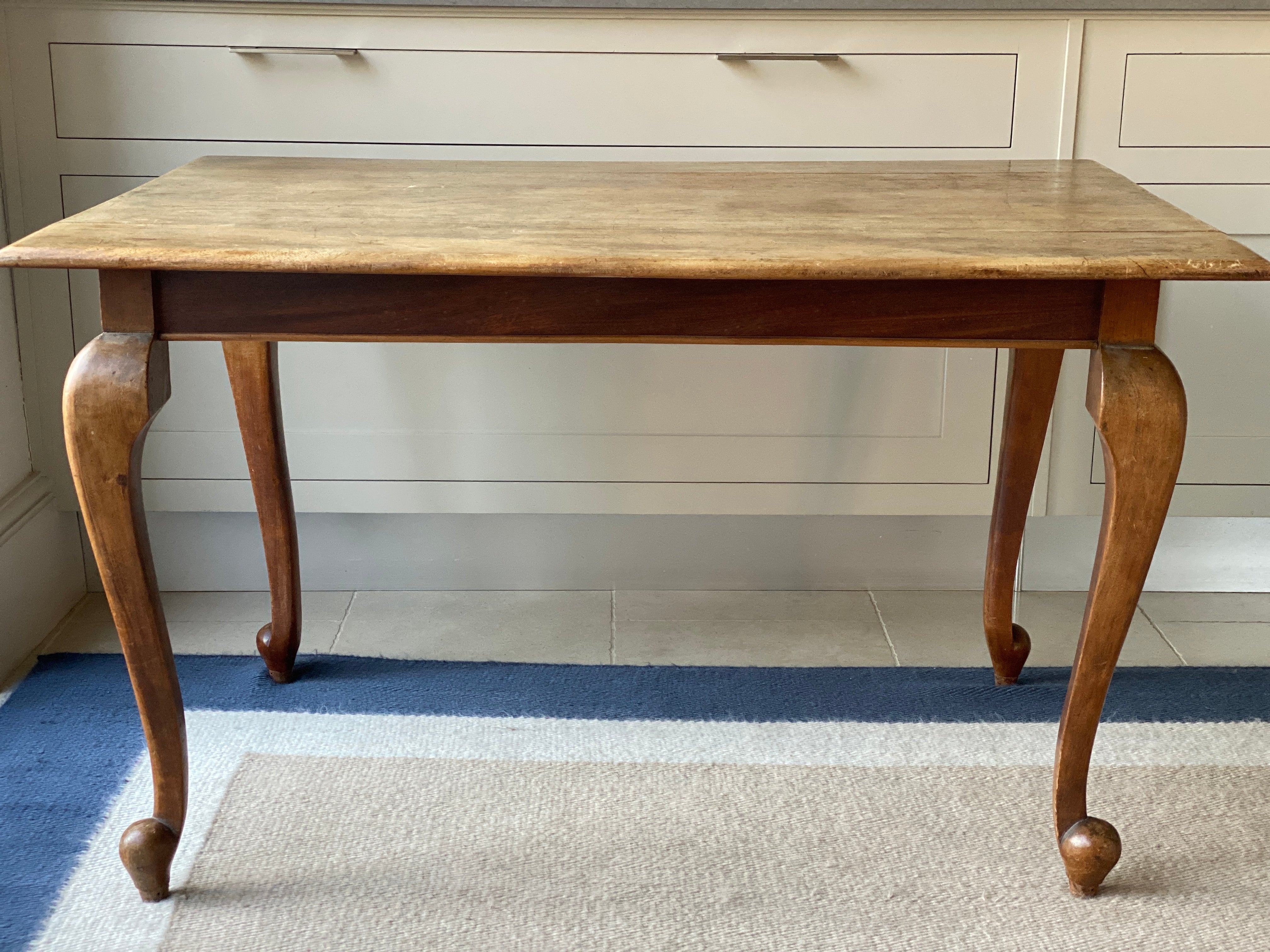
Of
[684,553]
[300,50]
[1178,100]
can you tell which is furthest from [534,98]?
[1178,100]

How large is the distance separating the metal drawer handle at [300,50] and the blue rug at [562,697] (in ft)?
2.60

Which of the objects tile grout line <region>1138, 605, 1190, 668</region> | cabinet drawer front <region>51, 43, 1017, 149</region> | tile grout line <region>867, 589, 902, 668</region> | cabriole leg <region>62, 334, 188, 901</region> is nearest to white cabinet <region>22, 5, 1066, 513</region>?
cabinet drawer front <region>51, 43, 1017, 149</region>

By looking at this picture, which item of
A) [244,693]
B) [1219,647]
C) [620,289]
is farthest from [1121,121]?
[244,693]

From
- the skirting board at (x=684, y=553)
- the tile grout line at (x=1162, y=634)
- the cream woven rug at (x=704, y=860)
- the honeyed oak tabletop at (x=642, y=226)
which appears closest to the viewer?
the honeyed oak tabletop at (x=642, y=226)

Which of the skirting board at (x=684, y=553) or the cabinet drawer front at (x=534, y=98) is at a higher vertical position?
the cabinet drawer front at (x=534, y=98)

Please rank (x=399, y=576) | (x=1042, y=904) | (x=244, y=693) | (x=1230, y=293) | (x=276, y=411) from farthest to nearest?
(x=399, y=576) → (x=1230, y=293) → (x=244, y=693) → (x=276, y=411) → (x=1042, y=904)

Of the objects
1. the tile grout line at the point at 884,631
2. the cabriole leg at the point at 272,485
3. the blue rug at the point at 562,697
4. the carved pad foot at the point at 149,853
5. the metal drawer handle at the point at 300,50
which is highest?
the metal drawer handle at the point at 300,50

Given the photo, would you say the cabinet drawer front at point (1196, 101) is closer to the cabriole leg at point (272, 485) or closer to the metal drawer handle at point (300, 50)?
the metal drawer handle at point (300, 50)

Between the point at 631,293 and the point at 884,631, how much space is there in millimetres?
913

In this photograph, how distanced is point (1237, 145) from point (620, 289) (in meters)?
1.03

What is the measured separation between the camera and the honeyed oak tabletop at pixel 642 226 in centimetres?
88

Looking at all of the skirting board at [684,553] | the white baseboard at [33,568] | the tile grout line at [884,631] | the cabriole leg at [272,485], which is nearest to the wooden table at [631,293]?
the cabriole leg at [272,485]

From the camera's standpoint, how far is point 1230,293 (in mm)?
1616

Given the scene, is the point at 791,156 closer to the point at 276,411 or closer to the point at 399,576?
the point at 276,411
